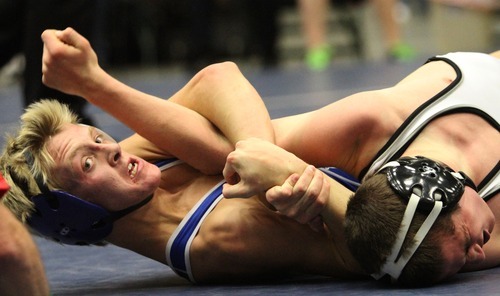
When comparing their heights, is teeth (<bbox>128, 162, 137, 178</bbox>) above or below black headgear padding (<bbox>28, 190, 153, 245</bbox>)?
above

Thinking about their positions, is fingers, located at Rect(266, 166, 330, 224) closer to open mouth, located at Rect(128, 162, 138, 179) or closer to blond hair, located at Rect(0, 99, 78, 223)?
open mouth, located at Rect(128, 162, 138, 179)

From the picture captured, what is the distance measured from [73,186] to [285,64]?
8550mm

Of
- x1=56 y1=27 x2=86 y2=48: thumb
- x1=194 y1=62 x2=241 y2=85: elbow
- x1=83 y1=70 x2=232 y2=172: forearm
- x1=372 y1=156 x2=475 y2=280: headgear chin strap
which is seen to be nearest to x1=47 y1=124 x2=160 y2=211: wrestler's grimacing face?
x1=83 y1=70 x2=232 y2=172: forearm

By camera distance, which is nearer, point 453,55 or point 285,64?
point 453,55

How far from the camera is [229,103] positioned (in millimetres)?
2857

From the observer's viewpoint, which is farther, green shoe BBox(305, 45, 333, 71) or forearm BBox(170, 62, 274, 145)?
green shoe BBox(305, 45, 333, 71)

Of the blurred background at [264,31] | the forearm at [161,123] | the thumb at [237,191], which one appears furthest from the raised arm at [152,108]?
the blurred background at [264,31]

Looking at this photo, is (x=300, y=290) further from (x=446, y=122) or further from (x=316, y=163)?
(x=446, y=122)

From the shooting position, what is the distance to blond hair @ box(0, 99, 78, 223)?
8.64 feet

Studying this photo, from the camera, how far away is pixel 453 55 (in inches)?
121

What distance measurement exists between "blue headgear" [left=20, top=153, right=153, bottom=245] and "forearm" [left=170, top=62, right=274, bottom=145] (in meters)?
0.31

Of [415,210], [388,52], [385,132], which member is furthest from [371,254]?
[388,52]

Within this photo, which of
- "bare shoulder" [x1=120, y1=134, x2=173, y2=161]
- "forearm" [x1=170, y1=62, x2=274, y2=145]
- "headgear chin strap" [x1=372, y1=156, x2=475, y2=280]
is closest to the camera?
"headgear chin strap" [x1=372, y1=156, x2=475, y2=280]

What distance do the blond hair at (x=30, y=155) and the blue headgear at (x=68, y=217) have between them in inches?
0.6
